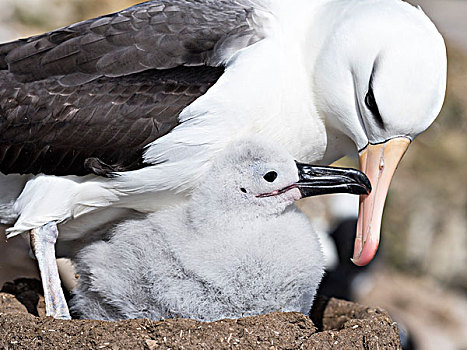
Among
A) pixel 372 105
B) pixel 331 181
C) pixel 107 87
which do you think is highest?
pixel 107 87

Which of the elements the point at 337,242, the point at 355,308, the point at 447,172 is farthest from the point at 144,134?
the point at 447,172

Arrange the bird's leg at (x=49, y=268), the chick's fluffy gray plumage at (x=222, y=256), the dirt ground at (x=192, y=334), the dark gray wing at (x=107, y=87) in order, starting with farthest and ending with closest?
the bird's leg at (x=49, y=268), the dark gray wing at (x=107, y=87), the chick's fluffy gray plumage at (x=222, y=256), the dirt ground at (x=192, y=334)

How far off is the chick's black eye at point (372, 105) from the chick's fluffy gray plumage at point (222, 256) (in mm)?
378

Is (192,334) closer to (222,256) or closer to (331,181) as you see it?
(222,256)

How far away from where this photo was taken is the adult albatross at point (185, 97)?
2996 mm

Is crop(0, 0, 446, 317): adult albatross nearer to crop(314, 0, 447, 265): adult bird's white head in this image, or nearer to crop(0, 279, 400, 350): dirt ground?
A: crop(314, 0, 447, 265): adult bird's white head

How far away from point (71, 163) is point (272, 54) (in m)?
0.90

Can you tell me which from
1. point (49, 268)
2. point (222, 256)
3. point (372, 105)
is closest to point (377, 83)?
point (372, 105)

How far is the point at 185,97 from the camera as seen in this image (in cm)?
302

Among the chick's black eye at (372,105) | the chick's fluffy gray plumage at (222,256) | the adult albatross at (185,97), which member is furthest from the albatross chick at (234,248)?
the chick's black eye at (372,105)

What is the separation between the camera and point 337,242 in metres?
6.16

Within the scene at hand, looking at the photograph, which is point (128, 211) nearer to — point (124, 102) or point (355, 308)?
point (124, 102)

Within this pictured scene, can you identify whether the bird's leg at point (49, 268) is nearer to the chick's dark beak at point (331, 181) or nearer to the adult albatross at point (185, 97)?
the adult albatross at point (185, 97)

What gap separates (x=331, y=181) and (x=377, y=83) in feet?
1.35
